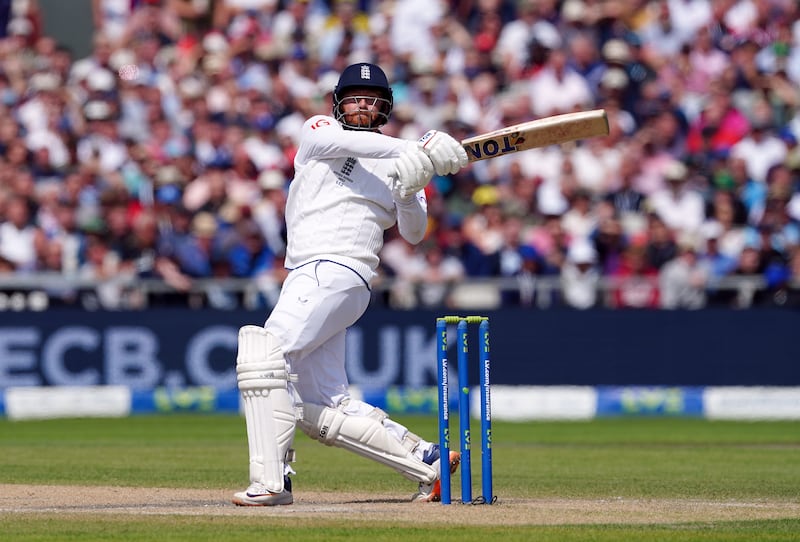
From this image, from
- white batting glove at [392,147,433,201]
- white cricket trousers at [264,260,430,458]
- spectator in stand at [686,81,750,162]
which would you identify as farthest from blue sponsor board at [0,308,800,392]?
white batting glove at [392,147,433,201]

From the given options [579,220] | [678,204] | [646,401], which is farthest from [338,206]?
[646,401]

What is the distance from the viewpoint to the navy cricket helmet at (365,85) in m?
7.17

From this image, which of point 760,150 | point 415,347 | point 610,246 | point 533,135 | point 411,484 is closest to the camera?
point 533,135

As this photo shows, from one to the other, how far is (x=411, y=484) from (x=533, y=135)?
2.49 meters

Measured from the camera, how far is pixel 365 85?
7.16 m

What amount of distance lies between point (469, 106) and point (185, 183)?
3.06 metres

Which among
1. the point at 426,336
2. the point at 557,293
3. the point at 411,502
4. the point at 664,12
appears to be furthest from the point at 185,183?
the point at 411,502

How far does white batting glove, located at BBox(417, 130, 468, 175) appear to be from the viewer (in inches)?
263

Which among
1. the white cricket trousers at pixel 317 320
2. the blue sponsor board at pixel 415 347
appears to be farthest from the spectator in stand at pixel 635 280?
the white cricket trousers at pixel 317 320

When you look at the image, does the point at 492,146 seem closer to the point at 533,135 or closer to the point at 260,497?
the point at 533,135

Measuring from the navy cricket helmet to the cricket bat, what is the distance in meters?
0.50

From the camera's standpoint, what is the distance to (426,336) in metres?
15.3

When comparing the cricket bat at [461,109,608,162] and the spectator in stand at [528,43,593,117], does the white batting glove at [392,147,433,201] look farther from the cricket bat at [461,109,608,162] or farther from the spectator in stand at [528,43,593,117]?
the spectator in stand at [528,43,593,117]

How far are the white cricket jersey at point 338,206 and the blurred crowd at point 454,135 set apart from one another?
7860mm
